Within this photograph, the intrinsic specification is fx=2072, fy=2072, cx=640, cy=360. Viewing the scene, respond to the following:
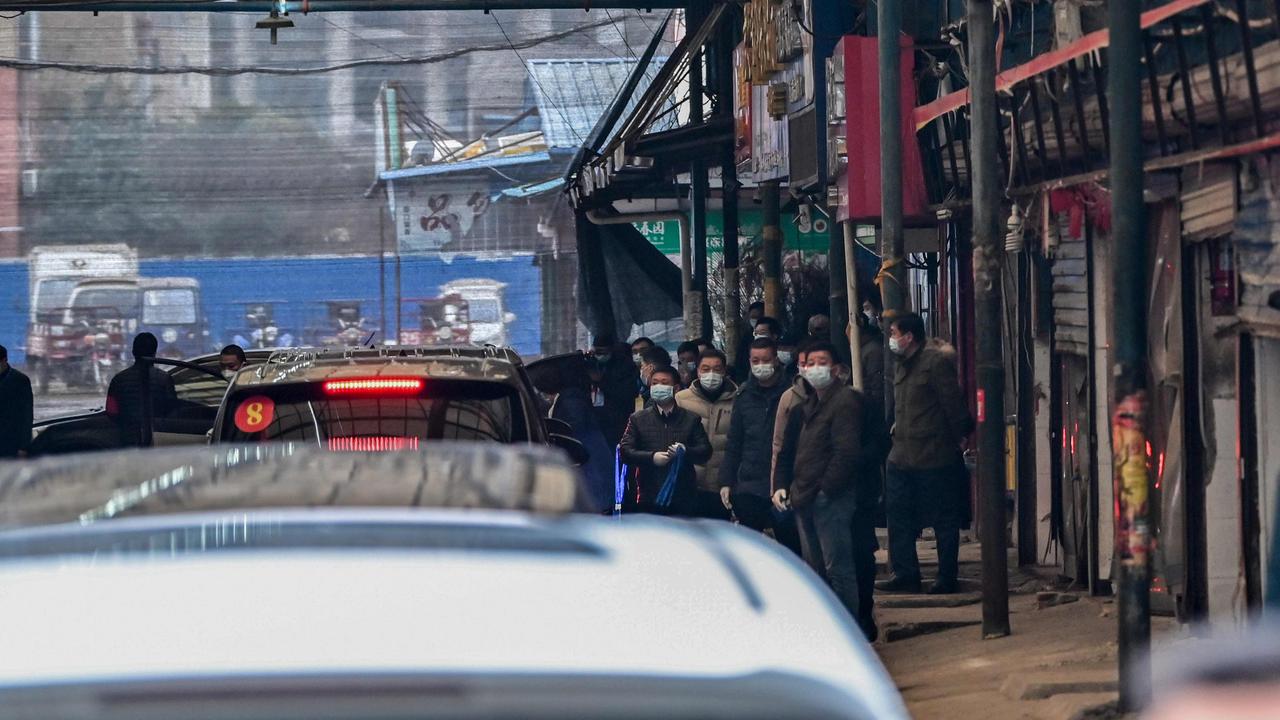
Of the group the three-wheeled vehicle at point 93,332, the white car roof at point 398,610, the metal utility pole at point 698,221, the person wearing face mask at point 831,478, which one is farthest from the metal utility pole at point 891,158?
the three-wheeled vehicle at point 93,332

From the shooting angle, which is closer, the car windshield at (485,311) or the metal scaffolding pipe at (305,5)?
the metal scaffolding pipe at (305,5)

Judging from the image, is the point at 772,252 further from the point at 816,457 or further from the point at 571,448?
the point at 571,448

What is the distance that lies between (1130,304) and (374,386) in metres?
3.14

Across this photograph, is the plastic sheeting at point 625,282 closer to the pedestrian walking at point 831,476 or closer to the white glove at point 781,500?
the white glove at point 781,500

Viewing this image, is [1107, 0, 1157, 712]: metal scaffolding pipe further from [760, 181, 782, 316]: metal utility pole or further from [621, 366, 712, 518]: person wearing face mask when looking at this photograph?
[760, 181, 782, 316]: metal utility pole

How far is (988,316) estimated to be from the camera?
1129cm

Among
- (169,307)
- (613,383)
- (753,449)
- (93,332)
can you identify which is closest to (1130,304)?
(753,449)

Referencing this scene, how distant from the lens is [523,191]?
4450 centimetres

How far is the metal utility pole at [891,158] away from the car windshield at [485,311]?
98.1 feet

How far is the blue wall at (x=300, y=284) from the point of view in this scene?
4362 centimetres

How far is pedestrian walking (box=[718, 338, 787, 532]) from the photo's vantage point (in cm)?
1263

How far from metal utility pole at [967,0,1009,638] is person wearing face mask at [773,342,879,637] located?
73 centimetres

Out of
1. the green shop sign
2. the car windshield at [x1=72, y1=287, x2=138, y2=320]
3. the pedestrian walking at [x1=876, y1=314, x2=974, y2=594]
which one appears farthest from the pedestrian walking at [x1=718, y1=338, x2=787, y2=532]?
the car windshield at [x1=72, y1=287, x2=138, y2=320]

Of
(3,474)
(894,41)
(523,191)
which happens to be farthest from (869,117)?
(523,191)
